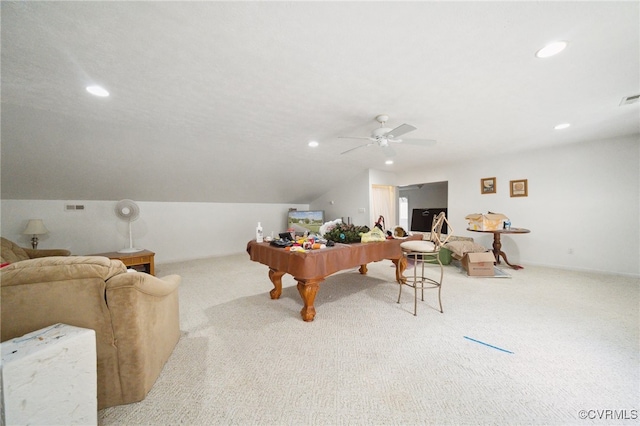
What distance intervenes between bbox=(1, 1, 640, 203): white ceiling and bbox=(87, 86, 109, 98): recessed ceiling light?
7cm

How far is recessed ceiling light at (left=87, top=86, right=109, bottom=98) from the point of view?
213 cm

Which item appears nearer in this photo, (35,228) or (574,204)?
(35,228)

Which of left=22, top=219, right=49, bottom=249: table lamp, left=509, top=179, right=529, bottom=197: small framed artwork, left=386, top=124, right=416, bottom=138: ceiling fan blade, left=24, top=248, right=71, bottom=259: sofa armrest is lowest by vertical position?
left=24, top=248, right=71, bottom=259: sofa armrest

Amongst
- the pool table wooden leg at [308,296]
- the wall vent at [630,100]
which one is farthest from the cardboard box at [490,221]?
the pool table wooden leg at [308,296]

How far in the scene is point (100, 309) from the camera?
4.18 ft

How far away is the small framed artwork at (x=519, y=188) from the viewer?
4.71 m

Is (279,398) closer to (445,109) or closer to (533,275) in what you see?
(445,109)

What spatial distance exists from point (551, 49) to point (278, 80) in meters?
2.29

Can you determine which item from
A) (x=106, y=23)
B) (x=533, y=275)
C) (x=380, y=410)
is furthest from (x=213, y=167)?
(x=533, y=275)

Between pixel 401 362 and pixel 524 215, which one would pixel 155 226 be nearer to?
pixel 401 362

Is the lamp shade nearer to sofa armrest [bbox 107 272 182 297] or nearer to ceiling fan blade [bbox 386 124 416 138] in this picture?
sofa armrest [bbox 107 272 182 297]

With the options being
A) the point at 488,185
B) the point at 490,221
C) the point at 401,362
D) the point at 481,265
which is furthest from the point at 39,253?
the point at 488,185

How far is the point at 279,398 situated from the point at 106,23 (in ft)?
8.84

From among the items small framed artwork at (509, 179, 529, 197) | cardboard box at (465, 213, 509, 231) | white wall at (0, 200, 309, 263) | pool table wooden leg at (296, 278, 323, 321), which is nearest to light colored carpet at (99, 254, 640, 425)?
pool table wooden leg at (296, 278, 323, 321)
